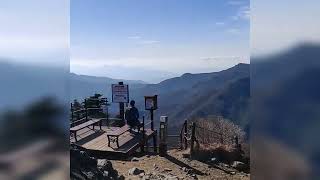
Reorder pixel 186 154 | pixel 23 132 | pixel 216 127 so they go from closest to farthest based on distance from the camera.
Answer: pixel 23 132, pixel 186 154, pixel 216 127

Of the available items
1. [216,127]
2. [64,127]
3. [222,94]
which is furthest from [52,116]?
[222,94]

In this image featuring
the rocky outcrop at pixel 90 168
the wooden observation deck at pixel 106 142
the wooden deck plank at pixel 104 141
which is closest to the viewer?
the rocky outcrop at pixel 90 168

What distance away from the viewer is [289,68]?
5.62 ft

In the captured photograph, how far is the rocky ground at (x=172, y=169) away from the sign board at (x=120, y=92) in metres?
1.95

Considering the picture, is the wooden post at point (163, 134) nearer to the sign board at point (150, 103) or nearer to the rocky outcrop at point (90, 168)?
the sign board at point (150, 103)

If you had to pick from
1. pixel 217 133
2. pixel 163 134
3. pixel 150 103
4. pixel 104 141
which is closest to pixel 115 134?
pixel 104 141

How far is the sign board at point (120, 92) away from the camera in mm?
9883

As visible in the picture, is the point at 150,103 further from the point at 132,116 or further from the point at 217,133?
the point at 217,133

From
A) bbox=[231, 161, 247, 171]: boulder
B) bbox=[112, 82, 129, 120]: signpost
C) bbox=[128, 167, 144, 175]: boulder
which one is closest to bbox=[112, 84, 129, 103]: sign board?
bbox=[112, 82, 129, 120]: signpost

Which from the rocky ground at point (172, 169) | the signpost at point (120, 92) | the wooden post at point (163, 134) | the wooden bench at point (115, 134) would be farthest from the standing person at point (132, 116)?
the rocky ground at point (172, 169)

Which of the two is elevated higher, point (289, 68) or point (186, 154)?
point (289, 68)

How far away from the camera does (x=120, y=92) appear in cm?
991

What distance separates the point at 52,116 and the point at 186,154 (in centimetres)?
693

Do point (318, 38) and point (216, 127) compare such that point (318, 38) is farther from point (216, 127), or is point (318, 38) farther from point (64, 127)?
point (216, 127)
